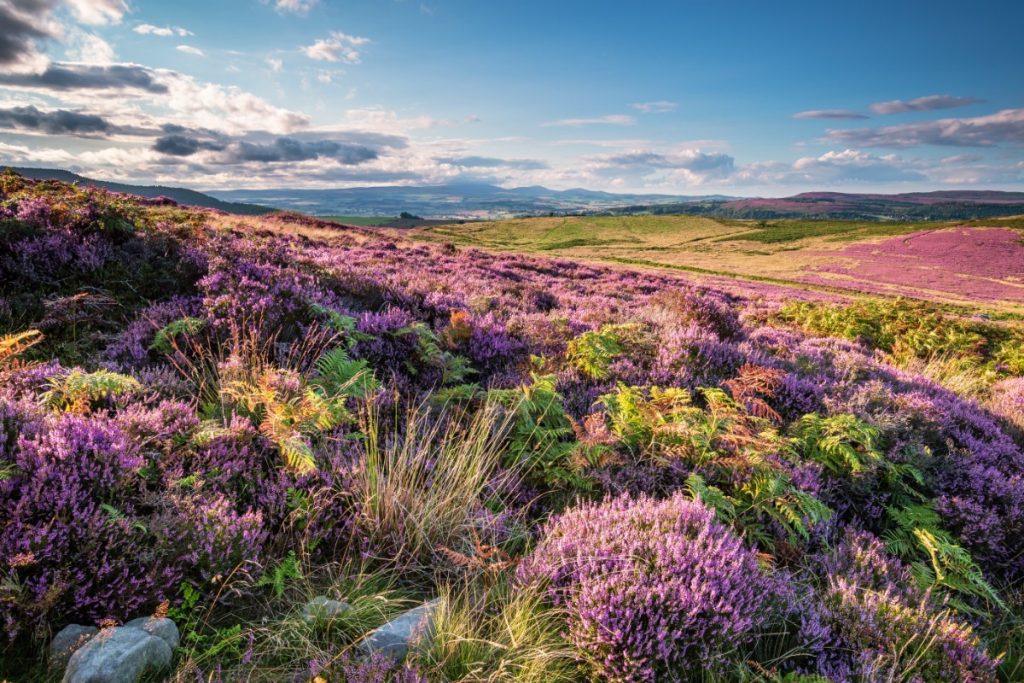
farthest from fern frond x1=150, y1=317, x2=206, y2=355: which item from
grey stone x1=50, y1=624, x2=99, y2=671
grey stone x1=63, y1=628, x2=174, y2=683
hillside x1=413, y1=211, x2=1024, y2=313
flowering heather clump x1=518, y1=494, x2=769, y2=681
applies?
hillside x1=413, y1=211, x2=1024, y2=313

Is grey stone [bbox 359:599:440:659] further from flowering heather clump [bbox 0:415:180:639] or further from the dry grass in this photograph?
flowering heather clump [bbox 0:415:180:639]

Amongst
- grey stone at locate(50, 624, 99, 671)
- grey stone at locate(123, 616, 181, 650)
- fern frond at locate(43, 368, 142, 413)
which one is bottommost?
grey stone at locate(123, 616, 181, 650)

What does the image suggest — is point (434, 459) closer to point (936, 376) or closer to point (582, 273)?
point (936, 376)

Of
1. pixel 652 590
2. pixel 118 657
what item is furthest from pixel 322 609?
pixel 652 590

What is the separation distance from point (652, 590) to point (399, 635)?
51.6 inches

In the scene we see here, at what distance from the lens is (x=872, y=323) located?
1213 cm

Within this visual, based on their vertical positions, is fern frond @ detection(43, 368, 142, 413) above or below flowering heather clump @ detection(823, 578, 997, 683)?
above

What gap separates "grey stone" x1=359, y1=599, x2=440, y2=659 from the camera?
94.7 inches

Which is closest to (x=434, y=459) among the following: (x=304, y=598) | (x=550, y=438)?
(x=550, y=438)

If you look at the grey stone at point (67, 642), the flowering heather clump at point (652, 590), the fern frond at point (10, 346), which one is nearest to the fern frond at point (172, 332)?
the fern frond at point (10, 346)

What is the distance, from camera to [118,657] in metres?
2.02

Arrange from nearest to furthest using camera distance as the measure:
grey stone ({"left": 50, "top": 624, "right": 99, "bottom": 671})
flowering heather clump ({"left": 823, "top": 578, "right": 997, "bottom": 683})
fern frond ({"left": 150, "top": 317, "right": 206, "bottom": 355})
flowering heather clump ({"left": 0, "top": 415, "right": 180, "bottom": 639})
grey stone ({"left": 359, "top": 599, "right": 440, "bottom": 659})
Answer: grey stone ({"left": 50, "top": 624, "right": 99, "bottom": 671})
flowering heather clump ({"left": 0, "top": 415, "right": 180, "bottom": 639})
grey stone ({"left": 359, "top": 599, "right": 440, "bottom": 659})
flowering heather clump ({"left": 823, "top": 578, "right": 997, "bottom": 683})
fern frond ({"left": 150, "top": 317, "right": 206, "bottom": 355})

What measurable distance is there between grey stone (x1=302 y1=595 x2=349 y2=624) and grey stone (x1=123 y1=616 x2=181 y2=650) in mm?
557

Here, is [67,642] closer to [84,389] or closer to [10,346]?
[84,389]
